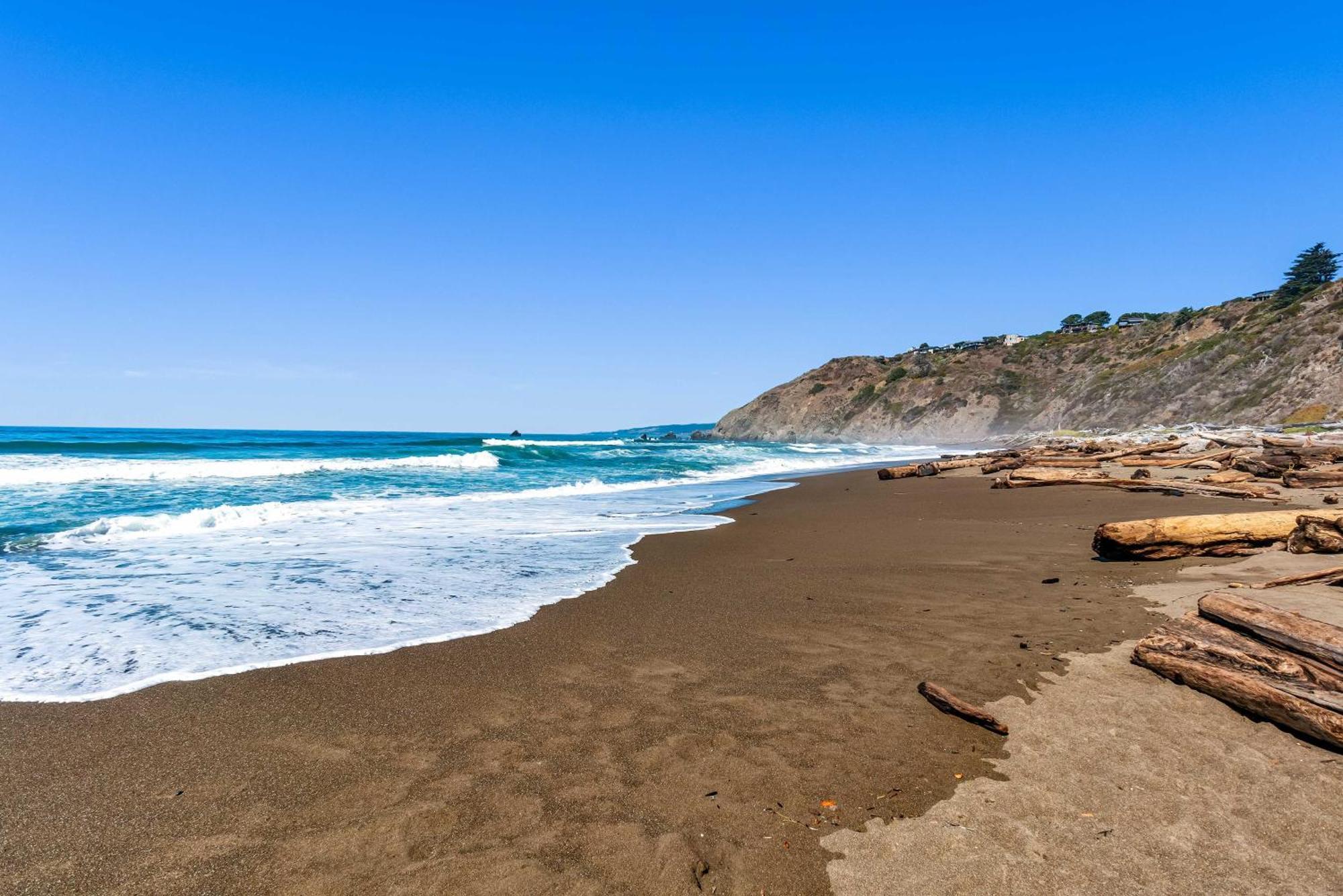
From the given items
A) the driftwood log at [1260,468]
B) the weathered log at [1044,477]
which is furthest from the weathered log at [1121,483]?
the driftwood log at [1260,468]

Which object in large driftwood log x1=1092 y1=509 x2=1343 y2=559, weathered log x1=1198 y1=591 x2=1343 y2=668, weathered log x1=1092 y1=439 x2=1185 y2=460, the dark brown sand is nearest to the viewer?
the dark brown sand

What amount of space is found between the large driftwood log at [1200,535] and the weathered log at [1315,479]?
242 inches

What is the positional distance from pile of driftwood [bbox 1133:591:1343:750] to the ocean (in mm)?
5116

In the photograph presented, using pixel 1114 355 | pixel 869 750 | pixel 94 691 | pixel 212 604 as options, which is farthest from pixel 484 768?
pixel 1114 355

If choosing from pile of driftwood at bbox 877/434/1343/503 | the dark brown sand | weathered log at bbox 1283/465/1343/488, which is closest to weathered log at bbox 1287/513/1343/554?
the dark brown sand

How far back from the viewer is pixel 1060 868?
2455 mm

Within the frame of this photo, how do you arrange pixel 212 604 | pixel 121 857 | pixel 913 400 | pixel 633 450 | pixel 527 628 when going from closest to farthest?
pixel 121 857 → pixel 527 628 → pixel 212 604 → pixel 633 450 → pixel 913 400

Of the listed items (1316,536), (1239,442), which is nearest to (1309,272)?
(1239,442)

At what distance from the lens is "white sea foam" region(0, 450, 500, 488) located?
72.2 ft

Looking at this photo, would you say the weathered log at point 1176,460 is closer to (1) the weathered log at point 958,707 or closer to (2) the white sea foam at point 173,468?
(1) the weathered log at point 958,707

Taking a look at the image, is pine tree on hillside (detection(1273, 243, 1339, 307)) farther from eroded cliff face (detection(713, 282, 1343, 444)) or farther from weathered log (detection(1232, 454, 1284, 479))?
weathered log (detection(1232, 454, 1284, 479))

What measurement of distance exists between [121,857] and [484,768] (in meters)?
1.44

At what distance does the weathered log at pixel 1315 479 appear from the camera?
38.2ft

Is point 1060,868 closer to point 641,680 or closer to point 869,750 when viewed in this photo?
point 869,750
